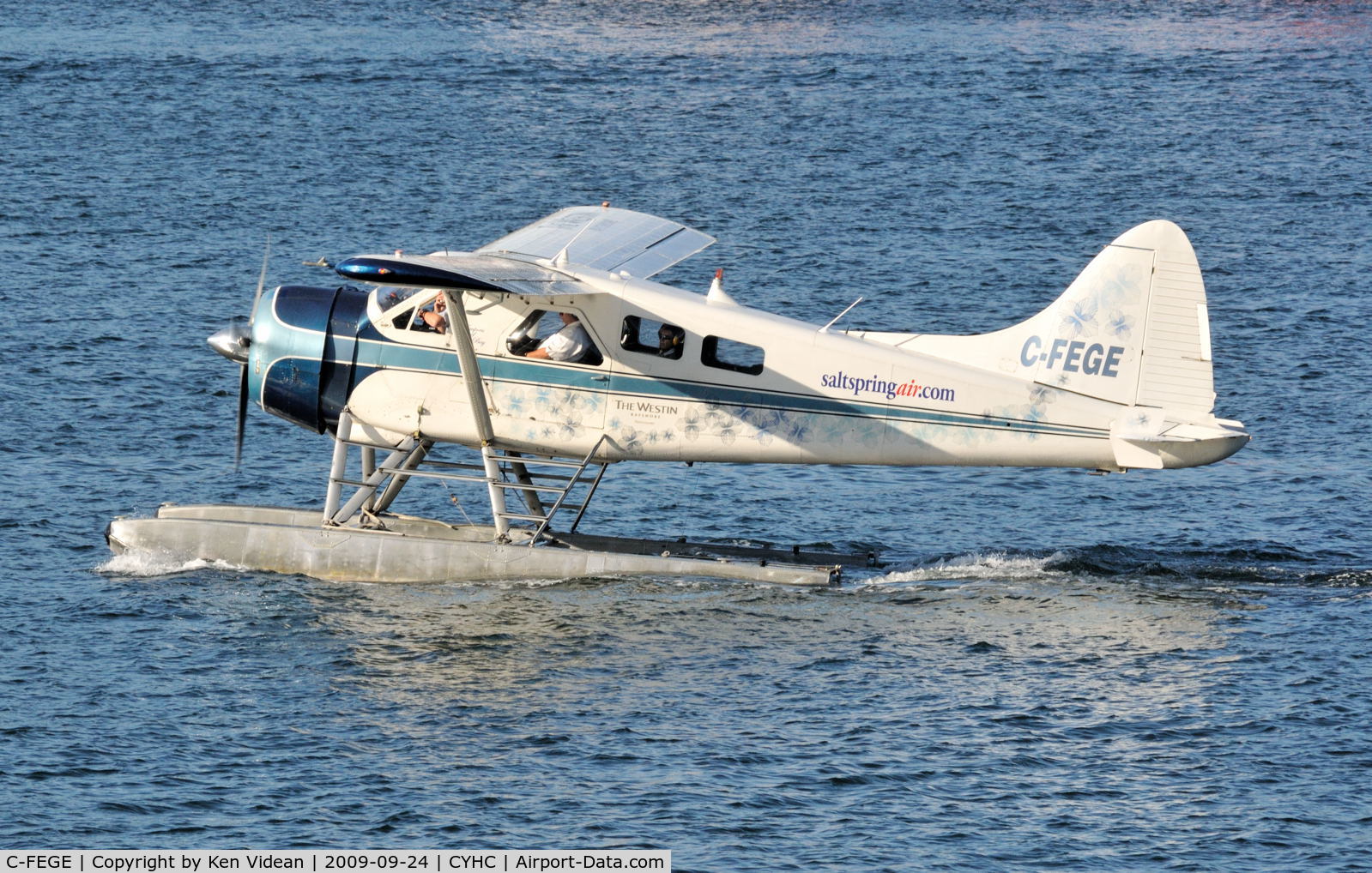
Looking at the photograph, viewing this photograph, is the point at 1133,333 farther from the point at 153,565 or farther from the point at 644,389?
the point at 153,565

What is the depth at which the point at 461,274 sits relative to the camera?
21.2 meters

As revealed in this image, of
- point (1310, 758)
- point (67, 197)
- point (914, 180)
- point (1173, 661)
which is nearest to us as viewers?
point (1310, 758)

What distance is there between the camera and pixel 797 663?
21422 millimetres

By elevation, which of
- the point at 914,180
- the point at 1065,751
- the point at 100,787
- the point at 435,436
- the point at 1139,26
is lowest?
the point at 100,787

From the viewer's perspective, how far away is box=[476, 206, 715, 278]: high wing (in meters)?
24.4

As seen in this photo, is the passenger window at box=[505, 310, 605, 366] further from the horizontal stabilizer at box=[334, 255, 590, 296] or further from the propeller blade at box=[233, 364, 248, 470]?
the propeller blade at box=[233, 364, 248, 470]

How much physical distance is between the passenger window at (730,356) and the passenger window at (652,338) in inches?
11.6

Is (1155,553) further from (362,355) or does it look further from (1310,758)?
(362,355)

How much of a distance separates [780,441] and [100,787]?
29.7 ft

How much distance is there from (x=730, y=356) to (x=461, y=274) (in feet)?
12.5

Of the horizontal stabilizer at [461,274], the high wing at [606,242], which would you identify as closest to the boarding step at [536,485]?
the horizontal stabilizer at [461,274]

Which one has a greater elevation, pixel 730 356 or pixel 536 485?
pixel 730 356

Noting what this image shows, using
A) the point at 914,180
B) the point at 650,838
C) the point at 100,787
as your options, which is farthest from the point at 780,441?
the point at 914,180

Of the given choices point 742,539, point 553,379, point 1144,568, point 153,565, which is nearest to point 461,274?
point 553,379
